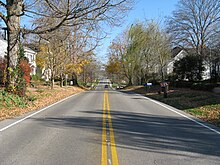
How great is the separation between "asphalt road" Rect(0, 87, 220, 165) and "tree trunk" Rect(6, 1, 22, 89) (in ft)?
26.3

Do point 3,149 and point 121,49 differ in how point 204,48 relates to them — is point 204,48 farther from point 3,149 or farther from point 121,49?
point 3,149

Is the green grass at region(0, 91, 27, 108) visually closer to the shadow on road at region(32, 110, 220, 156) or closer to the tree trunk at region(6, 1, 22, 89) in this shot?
the tree trunk at region(6, 1, 22, 89)

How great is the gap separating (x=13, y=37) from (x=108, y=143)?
13.3 m

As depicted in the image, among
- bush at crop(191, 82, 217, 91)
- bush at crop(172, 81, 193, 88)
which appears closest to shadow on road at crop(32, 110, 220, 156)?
bush at crop(191, 82, 217, 91)

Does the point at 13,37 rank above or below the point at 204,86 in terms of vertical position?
above

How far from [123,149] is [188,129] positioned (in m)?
3.59

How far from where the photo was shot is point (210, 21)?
3994 cm

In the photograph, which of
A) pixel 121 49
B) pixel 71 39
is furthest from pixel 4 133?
pixel 121 49

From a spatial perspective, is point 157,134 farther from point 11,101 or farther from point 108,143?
point 11,101

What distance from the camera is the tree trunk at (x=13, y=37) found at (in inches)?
680

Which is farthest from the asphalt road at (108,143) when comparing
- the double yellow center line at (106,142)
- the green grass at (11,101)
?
the green grass at (11,101)

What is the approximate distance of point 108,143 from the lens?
7.01m

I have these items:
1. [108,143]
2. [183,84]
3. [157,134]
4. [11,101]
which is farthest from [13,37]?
[183,84]

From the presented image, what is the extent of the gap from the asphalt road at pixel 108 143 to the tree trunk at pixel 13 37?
803cm
